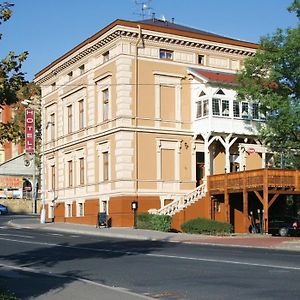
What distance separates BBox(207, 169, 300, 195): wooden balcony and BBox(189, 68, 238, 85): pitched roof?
21.8ft

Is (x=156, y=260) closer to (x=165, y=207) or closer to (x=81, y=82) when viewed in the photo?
(x=165, y=207)

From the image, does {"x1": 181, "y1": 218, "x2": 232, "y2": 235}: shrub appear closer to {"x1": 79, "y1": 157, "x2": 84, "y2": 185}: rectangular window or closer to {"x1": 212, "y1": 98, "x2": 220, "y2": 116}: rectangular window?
{"x1": 212, "y1": 98, "x2": 220, "y2": 116}: rectangular window

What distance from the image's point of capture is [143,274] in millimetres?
15492

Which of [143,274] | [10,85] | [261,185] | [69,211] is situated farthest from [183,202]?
[10,85]

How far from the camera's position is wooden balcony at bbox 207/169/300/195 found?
36.8 m

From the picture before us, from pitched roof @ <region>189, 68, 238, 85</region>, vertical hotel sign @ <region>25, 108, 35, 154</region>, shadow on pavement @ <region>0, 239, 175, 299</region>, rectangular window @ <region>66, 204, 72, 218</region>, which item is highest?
pitched roof @ <region>189, 68, 238, 85</region>

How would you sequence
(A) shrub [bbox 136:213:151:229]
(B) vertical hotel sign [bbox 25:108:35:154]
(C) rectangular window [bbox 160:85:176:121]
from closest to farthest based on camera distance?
(A) shrub [bbox 136:213:151:229] < (C) rectangular window [bbox 160:85:176:121] < (B) vertical hotel sign [bbox 25:108:35:154]

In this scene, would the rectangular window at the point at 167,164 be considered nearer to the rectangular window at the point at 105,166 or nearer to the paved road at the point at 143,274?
the rectangular window at the point at 105,166

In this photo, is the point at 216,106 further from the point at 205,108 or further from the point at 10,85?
the point at 10,85

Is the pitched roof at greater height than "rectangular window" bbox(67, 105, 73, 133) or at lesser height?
greater

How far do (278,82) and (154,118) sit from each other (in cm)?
1044

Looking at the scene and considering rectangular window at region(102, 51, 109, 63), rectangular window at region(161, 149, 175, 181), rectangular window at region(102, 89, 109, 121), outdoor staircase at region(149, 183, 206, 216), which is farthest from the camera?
rectangular window at region(102, 89, 109, 121)

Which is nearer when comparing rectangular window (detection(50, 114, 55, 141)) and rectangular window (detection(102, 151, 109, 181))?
rectangular window (detection(102, 151, 109, 181))

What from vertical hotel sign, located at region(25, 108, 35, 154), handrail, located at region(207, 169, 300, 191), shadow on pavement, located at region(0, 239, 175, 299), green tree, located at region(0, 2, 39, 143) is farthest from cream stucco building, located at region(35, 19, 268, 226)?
green tree, located at region(0, 2, 39, 143)
